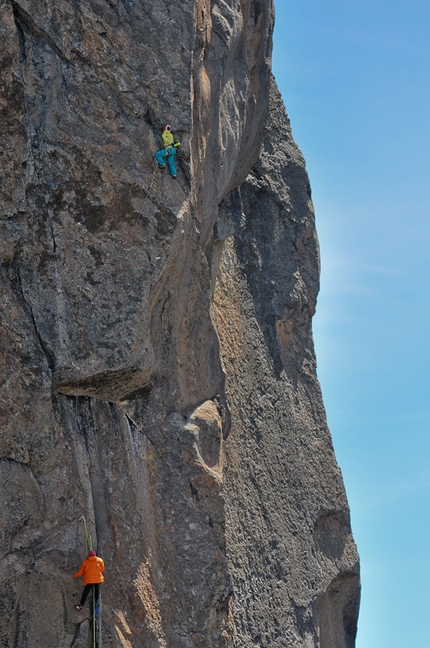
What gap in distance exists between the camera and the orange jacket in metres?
10.3

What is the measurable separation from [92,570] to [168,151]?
4.14m

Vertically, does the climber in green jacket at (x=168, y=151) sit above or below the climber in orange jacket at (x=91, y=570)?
above

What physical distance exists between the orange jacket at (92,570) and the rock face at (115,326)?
21 centimetres

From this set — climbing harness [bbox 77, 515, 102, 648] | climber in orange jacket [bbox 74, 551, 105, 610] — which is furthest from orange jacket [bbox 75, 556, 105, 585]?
climbing harness [bbox 77, 515, 102, 648]

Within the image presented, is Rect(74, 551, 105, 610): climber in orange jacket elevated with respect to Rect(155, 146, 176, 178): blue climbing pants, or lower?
lower

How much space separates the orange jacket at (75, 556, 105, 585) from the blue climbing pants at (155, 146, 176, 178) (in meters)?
3.88

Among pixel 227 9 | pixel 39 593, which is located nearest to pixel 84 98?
pixel 227 9

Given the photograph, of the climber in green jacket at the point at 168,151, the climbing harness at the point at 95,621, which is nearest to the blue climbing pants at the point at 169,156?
the climber in green jacket at the point at 168,151

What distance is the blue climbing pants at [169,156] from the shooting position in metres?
11.3

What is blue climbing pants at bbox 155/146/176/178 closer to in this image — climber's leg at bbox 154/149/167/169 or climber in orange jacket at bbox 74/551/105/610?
climber's leg at bbox 154/149/167/169

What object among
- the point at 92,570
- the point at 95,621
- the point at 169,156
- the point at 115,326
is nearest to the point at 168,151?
the point at 169,156

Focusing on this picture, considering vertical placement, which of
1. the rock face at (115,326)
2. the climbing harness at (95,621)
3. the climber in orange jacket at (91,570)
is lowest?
the climbing harness at (95,621)

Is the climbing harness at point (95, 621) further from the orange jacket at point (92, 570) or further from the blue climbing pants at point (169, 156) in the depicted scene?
the blue climbing pants at point (169, 156)

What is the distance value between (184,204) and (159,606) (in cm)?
398
